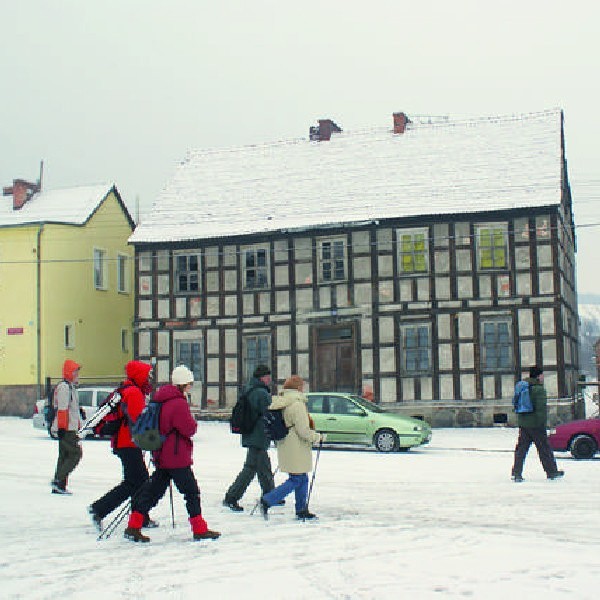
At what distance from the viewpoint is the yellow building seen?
34.8 m

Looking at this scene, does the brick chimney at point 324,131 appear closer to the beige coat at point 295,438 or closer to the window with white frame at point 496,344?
the window with white frame at point 496,344

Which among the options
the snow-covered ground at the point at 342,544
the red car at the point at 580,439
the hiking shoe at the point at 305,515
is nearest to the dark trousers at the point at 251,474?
the snow-covered ground at the point at 342,544

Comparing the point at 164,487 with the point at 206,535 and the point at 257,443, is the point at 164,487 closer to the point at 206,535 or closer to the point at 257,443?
the point at 206,535

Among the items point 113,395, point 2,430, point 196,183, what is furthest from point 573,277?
point 113,395

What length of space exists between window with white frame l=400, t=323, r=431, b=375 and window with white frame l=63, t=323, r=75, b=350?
41.0 feet

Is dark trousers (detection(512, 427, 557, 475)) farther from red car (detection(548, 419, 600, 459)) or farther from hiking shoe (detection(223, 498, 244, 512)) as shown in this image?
hiking shoe (detection(223, 498, 244, 512))

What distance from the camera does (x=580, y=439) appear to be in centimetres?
1983

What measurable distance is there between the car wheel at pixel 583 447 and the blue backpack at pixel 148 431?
490 inches

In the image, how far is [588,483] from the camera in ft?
48.4

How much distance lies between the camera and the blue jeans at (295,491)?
10961 mm

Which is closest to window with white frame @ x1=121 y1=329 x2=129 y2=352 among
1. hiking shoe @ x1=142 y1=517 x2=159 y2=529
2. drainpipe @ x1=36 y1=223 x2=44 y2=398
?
drainpipe @ x1=36 y1=223 x2=44 y2=398

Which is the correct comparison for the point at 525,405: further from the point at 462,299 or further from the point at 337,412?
the point at 462,299

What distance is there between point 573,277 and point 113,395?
27.5 m

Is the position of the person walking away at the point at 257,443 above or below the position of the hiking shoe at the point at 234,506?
above
